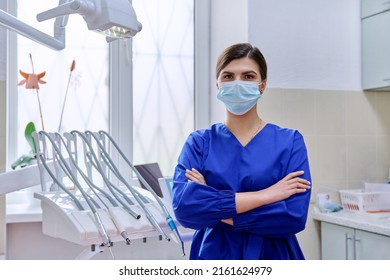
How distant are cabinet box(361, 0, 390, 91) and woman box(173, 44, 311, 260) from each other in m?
1.36

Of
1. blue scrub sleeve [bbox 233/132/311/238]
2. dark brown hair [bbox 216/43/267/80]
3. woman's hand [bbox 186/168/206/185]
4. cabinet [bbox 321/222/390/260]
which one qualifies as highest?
dark brown hair [bbox 216/43/267/80]

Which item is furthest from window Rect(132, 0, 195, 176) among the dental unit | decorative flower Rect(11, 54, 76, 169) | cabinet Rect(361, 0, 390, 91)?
the dental unit

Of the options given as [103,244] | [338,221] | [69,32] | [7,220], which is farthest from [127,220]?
[69,32]

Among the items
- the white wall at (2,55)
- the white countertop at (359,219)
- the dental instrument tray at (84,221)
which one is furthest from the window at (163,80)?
the dental instrument tray at (84,221)

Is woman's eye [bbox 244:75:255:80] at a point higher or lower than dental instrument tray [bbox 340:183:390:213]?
higher

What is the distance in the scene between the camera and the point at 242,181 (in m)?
1.35

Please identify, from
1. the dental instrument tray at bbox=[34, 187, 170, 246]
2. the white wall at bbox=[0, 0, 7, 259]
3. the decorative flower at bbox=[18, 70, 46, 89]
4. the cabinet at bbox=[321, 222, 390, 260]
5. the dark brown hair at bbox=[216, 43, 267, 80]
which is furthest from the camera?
the decorative flower at bbox=[18, 70, 46, 89]

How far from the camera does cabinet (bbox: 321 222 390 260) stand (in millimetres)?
2135

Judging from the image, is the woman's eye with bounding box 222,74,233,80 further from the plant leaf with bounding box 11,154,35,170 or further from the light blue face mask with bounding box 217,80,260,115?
the plant leaf with bounding box 11,154,35,170

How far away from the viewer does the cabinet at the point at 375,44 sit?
253 centimetres

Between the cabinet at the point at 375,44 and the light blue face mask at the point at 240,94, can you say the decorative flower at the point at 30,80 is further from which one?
the cabinet at the point at 375,44

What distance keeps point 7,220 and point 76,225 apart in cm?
116

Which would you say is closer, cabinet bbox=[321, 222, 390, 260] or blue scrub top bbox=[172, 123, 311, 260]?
blue scrub top bbox=[172, 123, 311, 260]

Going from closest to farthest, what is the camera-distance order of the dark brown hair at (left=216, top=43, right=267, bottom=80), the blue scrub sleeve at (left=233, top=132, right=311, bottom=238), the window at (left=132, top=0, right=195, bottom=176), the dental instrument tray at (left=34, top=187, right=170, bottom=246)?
the dental instrument tray at (left=34, top=187, right=170, bottom=246) → the blue scrub sleeve at (left=233, top=132, right=311, bottom=238) → the dark brown hair at (left=216, top=43, right=267, bottom=80) → the window at (left=132, top=0, right=195, bottom=176)
